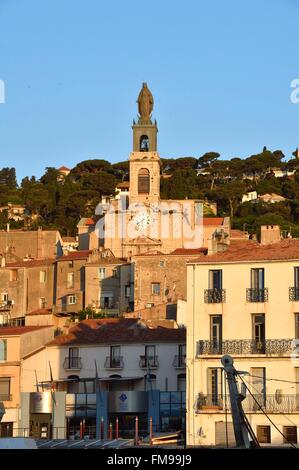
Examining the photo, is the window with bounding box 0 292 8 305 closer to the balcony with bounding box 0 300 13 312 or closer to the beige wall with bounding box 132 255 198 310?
the balcony with bounding box 0 300 13 312

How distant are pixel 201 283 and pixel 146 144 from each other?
82773mm

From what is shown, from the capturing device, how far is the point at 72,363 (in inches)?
2800

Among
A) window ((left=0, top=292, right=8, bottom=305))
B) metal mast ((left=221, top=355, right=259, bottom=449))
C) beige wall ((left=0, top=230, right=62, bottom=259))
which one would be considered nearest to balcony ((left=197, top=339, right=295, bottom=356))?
metal mast ((left=221, top=355, right=259, bottom=449))

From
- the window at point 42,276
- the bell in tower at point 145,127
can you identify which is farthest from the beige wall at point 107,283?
the bell in tower at point 145,127

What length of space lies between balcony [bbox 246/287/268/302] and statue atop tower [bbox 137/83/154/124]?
84429 millimetres

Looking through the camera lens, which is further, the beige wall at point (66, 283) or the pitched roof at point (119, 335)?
the beige wall at point (66, 283)

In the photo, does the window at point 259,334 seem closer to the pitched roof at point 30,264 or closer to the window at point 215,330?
→ the window at point 215,330

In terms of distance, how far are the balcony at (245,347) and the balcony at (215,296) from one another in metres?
1.76

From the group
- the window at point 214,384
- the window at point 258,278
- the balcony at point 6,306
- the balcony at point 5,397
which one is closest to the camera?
the window at point 214,384

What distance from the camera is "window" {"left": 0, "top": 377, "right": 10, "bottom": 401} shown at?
68938mm

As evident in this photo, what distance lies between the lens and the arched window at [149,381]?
68875 mm

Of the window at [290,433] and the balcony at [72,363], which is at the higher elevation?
the balcony at [72,363]

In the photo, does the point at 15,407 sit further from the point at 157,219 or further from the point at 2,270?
the point at 157,219
